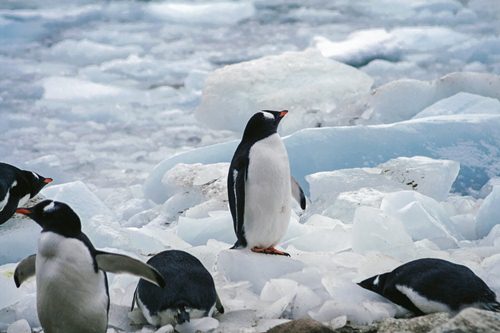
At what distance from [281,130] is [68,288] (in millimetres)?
3122

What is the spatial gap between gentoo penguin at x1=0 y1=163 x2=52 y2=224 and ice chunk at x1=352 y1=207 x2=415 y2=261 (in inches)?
45.9

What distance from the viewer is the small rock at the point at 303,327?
1.80 metres

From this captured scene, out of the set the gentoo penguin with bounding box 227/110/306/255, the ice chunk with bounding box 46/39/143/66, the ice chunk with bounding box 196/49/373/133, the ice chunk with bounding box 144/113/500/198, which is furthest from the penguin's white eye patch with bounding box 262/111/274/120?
the ice chunk with bounding box 46/39/143/66

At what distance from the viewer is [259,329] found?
1952mm

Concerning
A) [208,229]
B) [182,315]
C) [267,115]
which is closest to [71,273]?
[182,315]

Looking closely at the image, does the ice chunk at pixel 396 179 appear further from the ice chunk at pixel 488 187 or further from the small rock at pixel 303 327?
the small rock at pixel 303 327

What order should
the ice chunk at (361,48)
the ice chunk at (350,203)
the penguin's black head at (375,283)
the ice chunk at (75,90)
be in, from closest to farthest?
the penguin's black head at (375,283) → the ice chunk at (350,203) → the ice chunk at (75,90) → the ice chunk at (361,48)

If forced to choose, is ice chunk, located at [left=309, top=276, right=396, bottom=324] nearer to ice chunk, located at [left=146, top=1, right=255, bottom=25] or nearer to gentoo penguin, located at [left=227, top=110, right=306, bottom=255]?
gentoo penguin, located at [left=227, top=110, right=306, bottom=255]

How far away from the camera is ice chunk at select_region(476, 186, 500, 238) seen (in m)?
3.05

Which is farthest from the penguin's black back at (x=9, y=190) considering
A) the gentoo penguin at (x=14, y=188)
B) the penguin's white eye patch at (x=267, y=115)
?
the penguin's white eye patch at (x=267, y=115)

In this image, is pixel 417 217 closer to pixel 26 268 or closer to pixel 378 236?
pixel 378 236

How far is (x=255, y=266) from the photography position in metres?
2.30

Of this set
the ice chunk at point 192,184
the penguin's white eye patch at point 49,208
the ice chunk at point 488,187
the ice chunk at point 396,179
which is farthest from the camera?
the ice chunk at point 488,187

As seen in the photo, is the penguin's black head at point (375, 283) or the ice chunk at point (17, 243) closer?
the penguin's black head at point (375, 283)
